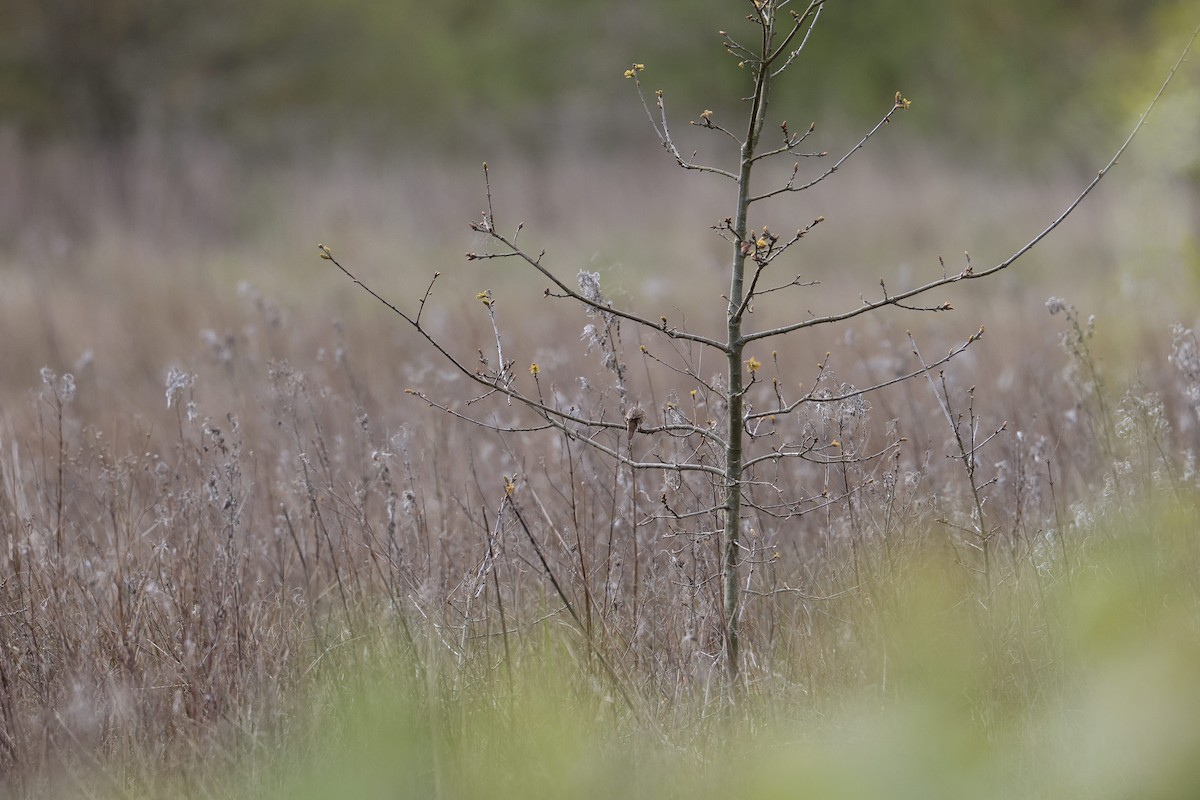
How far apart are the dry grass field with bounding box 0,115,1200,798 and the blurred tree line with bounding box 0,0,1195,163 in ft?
15.9

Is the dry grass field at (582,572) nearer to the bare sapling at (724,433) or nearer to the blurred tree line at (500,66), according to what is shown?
the bare sapling at (724,433)

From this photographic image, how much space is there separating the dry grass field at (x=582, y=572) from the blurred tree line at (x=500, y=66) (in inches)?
191

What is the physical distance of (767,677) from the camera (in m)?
2.05

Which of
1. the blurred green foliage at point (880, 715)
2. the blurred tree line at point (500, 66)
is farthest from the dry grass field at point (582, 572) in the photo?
the blurred tree line at point (500, 66)

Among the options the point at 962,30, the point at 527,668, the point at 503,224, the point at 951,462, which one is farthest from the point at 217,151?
the point at 527,668

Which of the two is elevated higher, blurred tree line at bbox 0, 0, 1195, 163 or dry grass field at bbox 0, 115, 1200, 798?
blurred tree line at bbox 0, 0, 1195, 163

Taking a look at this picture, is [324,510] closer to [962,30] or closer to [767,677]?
[767,677]

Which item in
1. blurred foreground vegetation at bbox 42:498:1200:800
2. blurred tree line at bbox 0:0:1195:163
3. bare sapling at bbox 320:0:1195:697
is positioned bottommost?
blurred foreground vegetation at bbox 42:498:1200:800

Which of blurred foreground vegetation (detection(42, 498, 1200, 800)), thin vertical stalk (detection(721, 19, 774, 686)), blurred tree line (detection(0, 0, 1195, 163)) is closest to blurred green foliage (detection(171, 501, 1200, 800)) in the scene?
blurred foreground vegetation (detection(42, 498, 1200, 800))

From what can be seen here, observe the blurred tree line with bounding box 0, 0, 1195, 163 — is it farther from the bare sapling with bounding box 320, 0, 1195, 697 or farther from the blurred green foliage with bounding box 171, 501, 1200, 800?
the blurred green foliage with bounding box 171, 501, 1200, 800

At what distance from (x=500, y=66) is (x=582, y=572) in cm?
1757

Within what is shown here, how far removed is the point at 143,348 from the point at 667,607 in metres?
5.08

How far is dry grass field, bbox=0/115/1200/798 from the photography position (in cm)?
79

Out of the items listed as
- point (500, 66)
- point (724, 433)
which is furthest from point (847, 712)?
point (500, 66)
